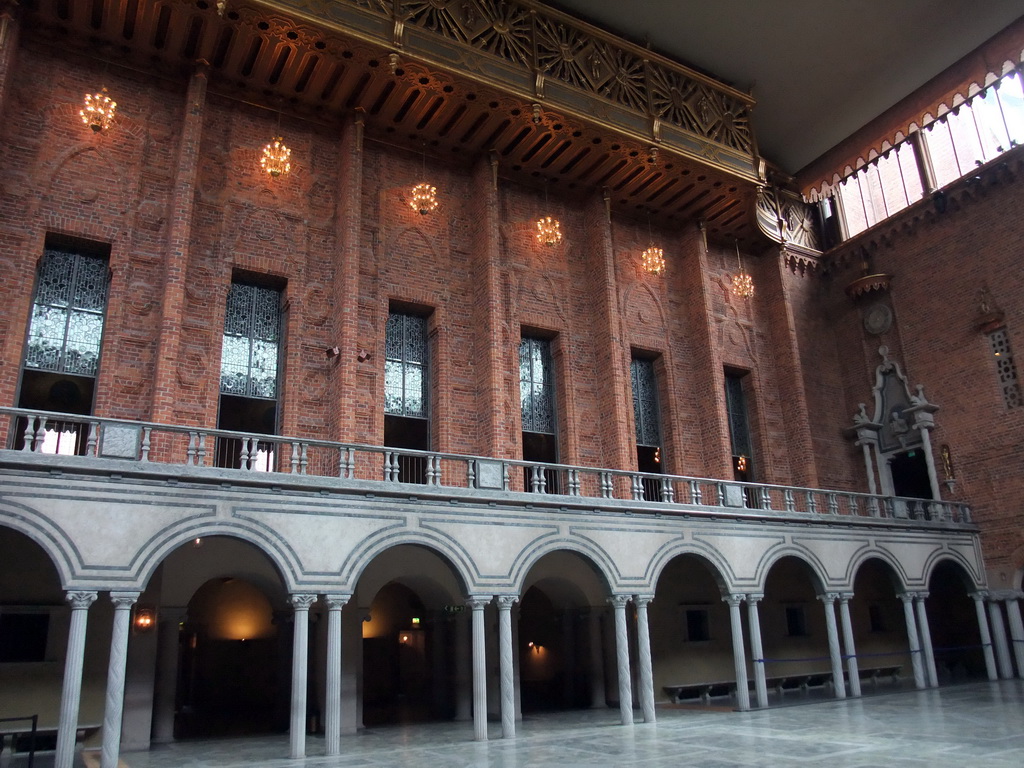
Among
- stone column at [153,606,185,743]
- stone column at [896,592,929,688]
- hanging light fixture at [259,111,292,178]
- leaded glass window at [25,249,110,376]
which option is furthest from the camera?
stone column at [896,592,929,688]

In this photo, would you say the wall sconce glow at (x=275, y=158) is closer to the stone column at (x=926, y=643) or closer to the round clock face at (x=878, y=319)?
the stone column at (x=926, y=643)

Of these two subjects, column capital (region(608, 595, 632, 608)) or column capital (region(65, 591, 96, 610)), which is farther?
column capital (region(608, 595, 632, 608))

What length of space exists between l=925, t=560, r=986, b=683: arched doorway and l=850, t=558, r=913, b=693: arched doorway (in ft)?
2.99

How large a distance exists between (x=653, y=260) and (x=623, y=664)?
10.6m

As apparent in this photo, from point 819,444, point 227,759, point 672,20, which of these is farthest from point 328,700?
point 672,20

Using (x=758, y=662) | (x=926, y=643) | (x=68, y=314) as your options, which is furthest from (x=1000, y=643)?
(x=68, y=314)

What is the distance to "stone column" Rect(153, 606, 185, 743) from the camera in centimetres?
1458

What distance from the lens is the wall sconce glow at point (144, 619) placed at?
46.6 feet

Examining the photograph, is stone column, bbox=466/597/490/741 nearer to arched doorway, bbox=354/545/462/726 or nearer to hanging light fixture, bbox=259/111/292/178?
arched doorway, bbox=354/545/462/726

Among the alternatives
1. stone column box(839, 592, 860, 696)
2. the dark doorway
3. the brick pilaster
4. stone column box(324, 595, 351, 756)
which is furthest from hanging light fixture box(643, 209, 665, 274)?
stone column box(324, 595, 351, 756)

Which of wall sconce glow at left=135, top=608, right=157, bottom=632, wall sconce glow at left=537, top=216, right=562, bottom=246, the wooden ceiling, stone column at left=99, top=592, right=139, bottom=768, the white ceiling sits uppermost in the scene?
the white ceiling

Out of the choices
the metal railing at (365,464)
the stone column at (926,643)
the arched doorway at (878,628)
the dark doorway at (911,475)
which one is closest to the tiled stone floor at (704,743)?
the stone column at (926,643)

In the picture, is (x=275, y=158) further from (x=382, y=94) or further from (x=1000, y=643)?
(x=1000, y=643)

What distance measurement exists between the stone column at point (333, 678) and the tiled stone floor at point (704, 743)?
375 millimetres
